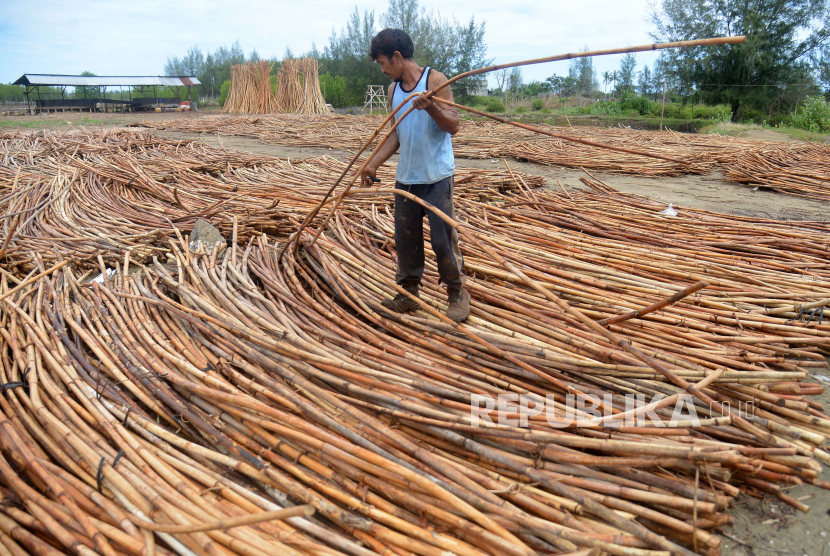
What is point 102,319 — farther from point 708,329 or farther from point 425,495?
point 708,329

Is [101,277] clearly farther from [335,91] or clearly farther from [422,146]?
[335,91]

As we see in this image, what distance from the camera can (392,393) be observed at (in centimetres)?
192

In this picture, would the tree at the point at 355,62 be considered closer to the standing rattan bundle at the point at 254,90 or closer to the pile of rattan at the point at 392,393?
the standing rattan bundle at the point at 254,90

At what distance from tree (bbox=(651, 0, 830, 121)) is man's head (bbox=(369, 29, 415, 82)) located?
1993cm

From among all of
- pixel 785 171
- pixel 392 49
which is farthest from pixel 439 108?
pixel 785 171

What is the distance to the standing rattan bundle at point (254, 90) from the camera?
70.0 feet

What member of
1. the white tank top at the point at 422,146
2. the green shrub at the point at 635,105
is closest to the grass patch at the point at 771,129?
the green shrub at the point at 635,105

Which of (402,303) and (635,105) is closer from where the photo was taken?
(402,303)

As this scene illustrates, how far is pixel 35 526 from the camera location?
1.43 meters

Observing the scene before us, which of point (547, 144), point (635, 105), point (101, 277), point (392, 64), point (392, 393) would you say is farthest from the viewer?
point (635, 105)

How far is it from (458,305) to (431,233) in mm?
371

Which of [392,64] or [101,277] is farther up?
[392,64]

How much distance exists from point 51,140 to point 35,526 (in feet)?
28.7

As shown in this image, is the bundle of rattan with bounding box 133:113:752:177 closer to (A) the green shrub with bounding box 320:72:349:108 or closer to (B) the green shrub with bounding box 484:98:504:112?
(B) the green shrub with bounding box 484:98:504:112
